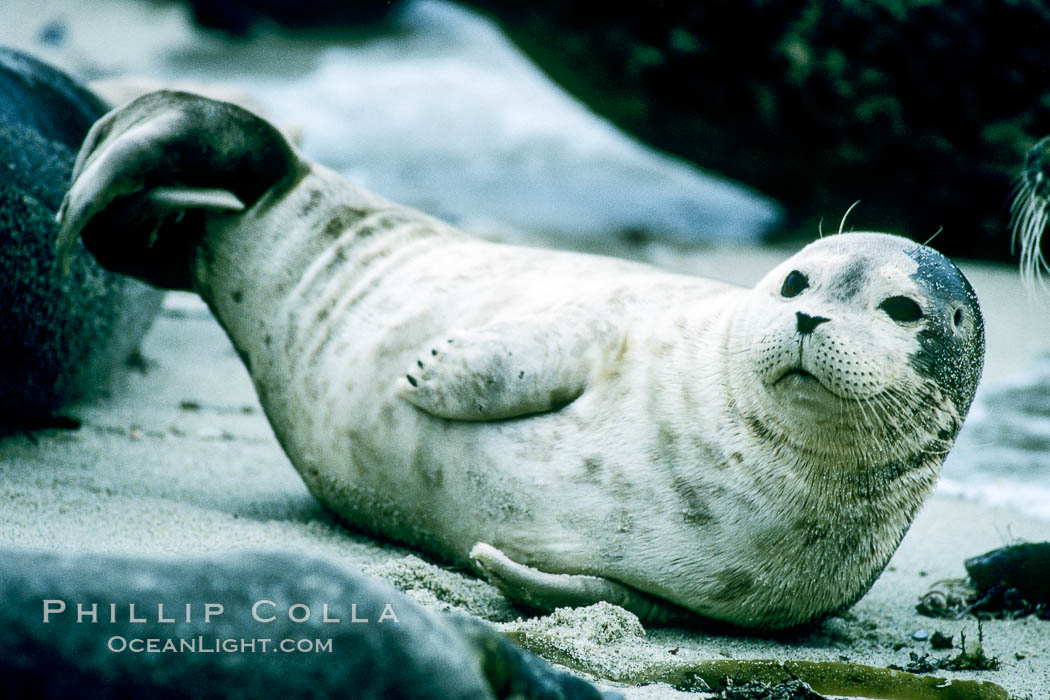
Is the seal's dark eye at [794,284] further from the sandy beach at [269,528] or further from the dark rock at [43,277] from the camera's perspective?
the dark rock at [43,277]

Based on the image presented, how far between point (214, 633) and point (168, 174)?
248cm

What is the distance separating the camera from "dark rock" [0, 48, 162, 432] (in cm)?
381

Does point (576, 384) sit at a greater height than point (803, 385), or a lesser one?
lesser

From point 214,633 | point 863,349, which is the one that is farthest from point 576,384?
point 214,633

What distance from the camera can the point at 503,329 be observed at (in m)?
3.05

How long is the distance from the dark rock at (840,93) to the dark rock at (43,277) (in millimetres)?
6050

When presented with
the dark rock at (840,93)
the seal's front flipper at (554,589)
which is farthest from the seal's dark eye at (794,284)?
the dark rock at (840,93)

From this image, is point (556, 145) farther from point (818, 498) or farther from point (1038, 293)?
point (818, 498)

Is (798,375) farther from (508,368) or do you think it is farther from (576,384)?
(508,368)

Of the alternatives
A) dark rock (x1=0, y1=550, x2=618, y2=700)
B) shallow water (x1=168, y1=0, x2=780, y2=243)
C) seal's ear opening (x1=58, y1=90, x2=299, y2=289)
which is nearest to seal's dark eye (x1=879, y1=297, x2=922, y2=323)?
dark rock (x1=0, y1=550, x2=618, y2=700)

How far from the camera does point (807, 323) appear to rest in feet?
8.34

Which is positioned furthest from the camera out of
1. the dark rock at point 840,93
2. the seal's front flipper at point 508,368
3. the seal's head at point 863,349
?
the dark rock at point 840,93

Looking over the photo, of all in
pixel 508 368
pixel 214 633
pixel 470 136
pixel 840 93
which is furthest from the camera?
pixel 470 136

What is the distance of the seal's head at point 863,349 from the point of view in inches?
99.7
